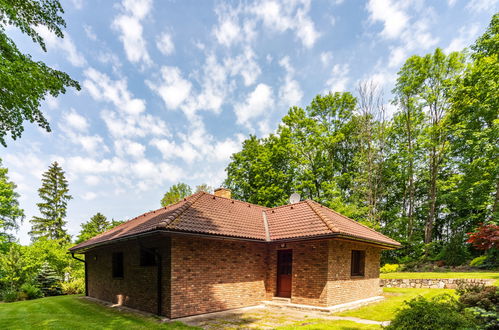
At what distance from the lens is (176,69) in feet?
40.3

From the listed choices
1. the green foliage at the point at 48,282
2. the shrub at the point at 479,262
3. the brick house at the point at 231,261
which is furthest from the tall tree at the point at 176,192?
the shrub at the point at 479,262

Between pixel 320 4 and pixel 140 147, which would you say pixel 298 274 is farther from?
pixel 140 147

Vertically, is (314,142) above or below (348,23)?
below

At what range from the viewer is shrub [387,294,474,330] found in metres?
4.46

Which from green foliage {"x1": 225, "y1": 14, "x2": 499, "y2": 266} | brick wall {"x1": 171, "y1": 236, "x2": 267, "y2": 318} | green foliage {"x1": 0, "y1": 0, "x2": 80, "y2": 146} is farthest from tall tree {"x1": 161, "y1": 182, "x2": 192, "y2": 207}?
green foliage {"x1": 0, "y1": 0, "x2": 80, "y2": 146}

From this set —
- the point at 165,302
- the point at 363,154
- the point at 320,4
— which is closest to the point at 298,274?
the point at 165,302

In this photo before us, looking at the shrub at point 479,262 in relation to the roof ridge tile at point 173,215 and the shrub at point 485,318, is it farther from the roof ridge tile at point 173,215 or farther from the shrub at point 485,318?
the roof ridge tile at point 173,215

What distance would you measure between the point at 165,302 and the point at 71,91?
7.52 metres

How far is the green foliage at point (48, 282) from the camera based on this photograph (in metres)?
16.0

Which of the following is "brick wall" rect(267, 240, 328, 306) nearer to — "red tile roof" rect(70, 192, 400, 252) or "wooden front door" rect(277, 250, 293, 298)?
"wooden front door" rect(277, 250, 293, 298)

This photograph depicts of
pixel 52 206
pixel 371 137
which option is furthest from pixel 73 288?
pixel 371 137

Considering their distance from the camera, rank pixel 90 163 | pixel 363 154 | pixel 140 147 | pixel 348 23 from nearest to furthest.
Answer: pixel 348 23 < pixel 90 163 < pixel 140 147 < pixel 363 154

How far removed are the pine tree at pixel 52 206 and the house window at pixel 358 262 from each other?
35660mm

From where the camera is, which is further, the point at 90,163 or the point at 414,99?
the point at 414,99
